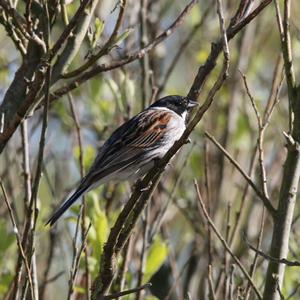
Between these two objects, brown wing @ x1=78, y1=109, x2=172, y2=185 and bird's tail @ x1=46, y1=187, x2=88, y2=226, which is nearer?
bird's tail @ x1=46, y1=187, x2=88, y2=226

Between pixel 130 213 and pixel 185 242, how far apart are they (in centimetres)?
338

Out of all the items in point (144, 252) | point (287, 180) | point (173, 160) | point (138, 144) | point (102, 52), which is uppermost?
point (173, 160)

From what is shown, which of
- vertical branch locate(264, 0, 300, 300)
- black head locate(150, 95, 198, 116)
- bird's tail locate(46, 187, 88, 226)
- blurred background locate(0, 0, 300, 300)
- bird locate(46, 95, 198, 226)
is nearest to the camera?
vertical branch locate(264, 0, 300, 300)

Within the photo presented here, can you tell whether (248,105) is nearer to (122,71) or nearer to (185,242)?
(185,242)

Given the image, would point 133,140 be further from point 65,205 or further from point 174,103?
point 65,205

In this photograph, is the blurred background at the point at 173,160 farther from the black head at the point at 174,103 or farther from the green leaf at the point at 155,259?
the black head at the point at 174,103

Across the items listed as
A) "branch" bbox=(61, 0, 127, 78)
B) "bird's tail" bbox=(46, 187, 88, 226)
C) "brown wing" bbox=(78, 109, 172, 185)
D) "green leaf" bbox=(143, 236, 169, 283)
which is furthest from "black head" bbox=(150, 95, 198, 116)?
"branch" bbox=(61, 0, 127, 78)

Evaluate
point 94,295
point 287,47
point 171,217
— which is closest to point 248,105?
point 171,217

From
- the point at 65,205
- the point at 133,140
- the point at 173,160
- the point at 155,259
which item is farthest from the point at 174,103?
the point at 65,205

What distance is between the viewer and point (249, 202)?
23.0 ft

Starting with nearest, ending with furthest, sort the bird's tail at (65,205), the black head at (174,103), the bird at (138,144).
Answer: the bird's tail at (65,205) < the bird at (138,144) < the black head at (174,103)

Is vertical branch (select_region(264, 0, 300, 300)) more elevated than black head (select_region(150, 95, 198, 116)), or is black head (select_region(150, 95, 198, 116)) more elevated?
black head (select_region(150, 95, 198, 116))

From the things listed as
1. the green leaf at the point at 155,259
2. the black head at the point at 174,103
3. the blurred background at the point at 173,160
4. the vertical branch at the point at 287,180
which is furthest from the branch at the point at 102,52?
the black head at the point at 174,103

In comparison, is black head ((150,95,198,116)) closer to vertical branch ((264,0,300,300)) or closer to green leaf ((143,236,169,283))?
green leaf ((143,236,169,283))
